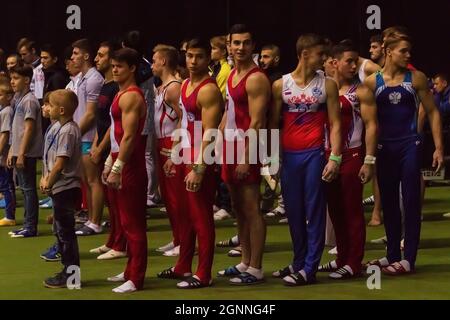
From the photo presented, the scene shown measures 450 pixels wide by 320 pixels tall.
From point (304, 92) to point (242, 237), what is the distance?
0.99m

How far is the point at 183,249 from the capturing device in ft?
23.3

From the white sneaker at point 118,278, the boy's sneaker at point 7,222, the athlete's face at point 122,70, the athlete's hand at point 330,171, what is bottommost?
the boy's sneaker at point 7,222

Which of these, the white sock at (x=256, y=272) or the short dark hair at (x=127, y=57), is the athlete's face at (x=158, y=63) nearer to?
the short dark hair at (x=127, y=57)

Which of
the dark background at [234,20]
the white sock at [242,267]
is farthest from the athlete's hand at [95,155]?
the dark background at [234,20]

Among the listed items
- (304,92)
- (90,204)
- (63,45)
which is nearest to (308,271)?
(304,92)

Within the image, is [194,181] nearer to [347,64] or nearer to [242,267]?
[242,267]

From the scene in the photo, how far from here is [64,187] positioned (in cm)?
684

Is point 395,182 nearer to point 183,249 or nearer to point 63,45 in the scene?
point 183,249

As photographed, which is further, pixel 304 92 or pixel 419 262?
pixel 419 262

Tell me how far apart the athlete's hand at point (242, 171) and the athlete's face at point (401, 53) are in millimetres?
1154

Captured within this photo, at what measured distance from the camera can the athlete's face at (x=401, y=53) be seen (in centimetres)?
705

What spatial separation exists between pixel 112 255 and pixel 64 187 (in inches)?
45.6

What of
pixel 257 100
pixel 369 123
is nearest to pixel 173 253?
pixel 257 100

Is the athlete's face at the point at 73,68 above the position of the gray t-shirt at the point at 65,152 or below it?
above
